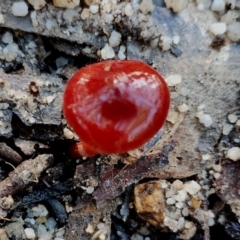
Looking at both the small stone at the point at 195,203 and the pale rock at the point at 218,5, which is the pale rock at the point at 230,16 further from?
the small stone at the point at 195,203

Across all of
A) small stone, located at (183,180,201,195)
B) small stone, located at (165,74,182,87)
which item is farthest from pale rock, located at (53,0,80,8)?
small stone, located at (183,180,201,195)

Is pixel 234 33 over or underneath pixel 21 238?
over

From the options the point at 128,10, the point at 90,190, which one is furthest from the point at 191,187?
the point at 128,10

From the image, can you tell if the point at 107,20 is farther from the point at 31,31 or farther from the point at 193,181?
the point at 193,181

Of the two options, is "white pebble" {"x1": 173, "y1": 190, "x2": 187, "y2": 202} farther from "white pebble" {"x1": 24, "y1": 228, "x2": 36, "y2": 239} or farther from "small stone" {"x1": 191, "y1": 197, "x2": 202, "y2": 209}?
"white pebble" {"x1": 24, "y1": 228, "x2": 36, "y2": 239}

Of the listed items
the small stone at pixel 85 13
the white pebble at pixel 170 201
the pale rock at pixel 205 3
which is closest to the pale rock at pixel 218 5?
the pale rock at pixel 205 3

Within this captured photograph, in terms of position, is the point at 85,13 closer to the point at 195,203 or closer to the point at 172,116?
the point at 172,116

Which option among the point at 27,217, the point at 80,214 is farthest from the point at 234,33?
the point at 27,217
